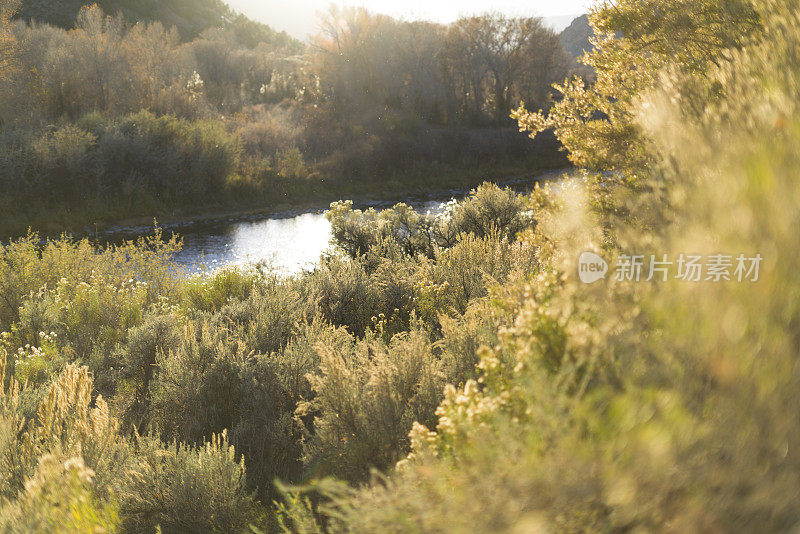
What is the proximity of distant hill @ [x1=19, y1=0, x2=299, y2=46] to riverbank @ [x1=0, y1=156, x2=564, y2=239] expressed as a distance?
35.7 meters

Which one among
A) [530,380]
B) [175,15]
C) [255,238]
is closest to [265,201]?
[255,238]

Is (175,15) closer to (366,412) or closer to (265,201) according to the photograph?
(265,201)

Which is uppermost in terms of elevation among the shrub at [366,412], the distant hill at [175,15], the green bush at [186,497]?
the distant hill at [175,15]

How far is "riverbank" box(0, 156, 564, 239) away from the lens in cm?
1769

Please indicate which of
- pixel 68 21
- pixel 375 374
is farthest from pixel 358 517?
pixel 68 21

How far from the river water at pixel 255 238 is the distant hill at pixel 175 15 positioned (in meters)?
37.7

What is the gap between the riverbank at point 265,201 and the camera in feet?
58.0

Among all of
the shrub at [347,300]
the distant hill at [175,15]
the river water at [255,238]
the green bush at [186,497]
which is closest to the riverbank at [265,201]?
the river water at [255,238]

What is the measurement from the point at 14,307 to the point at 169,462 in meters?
6.01

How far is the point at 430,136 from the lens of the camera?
29062 mm

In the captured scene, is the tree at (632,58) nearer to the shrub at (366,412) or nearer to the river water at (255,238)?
the shrub at (366,412)

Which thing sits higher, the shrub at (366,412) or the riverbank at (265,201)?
the riverbank at (265,201)

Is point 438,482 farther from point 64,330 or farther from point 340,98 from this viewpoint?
point 340,98

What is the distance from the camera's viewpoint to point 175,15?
2247 inches
